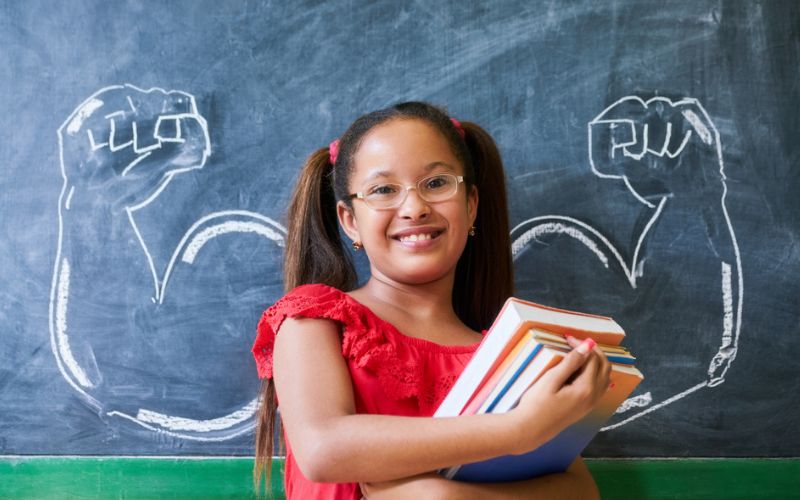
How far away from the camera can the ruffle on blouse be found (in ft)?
3.45

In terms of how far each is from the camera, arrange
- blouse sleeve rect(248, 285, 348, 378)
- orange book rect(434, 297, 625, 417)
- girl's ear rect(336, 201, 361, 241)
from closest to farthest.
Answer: orange book rect(434, 297, 625, 417) < blouse sleeve rect(248, 285, 348, 378) < girl's ear rect(336, 201, 361, 241)

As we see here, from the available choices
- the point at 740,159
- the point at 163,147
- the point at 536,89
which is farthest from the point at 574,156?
the point at 163,147

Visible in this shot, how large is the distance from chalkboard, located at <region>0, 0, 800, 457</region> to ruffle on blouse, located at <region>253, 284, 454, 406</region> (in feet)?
0.80

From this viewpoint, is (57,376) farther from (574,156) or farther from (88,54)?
(574,156)

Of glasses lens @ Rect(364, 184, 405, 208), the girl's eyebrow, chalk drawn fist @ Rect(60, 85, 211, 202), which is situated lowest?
glasses lens @ Rect(364, 184, 405, 208)

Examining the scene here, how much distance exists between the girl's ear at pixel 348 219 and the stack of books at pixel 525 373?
0.34 m

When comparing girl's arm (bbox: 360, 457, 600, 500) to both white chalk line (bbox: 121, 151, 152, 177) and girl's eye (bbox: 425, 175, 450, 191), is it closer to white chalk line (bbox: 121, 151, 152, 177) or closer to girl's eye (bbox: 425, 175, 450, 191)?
girl's eye (bbox: 425, 175, 450, 191)

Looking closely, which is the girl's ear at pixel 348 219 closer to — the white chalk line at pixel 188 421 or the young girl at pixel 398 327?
the young girl at pixel 398 327

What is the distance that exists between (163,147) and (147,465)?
493 millimetres

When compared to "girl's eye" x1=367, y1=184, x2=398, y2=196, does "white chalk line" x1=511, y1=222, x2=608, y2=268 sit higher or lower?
lower

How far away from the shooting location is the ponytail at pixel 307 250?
1.25 metres

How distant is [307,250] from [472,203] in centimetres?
26

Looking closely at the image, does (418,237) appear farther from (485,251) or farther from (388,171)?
(485,251)

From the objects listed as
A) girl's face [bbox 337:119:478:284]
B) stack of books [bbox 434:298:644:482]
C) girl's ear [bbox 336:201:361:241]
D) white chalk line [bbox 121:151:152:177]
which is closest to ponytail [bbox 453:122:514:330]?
girl's face [bbox 337:119:478:284]
